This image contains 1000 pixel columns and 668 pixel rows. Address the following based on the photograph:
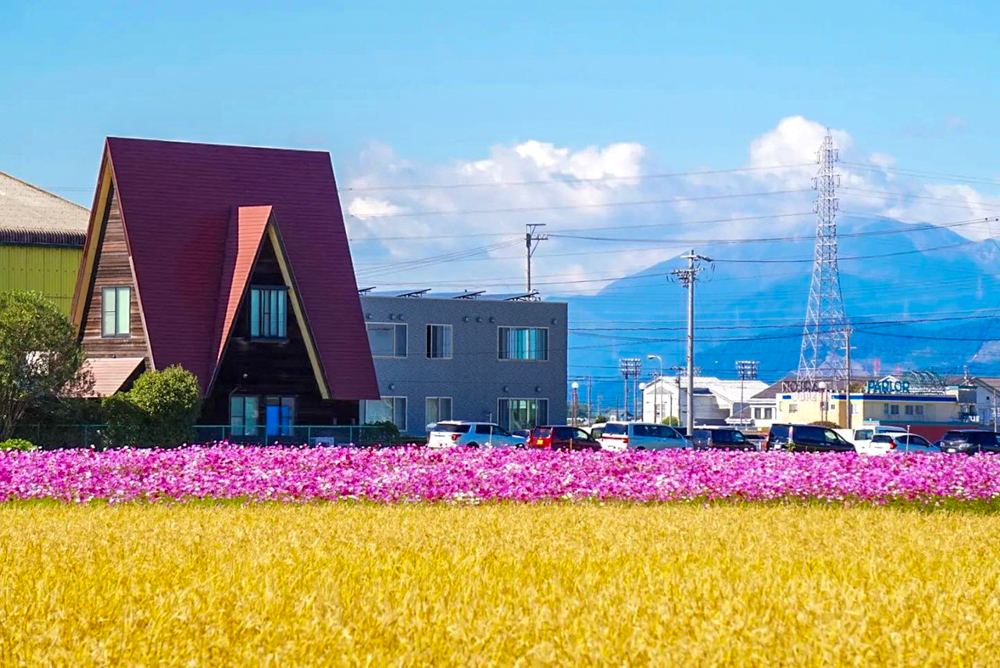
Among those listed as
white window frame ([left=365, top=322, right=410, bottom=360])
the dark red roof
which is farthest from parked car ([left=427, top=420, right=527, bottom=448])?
white window frame ([left=365, top=322, right=410, bottom=360])

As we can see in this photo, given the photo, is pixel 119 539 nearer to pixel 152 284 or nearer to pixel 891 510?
pixel 891 510

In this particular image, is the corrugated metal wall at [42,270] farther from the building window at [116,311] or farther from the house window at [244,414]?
the house window at [244,414]

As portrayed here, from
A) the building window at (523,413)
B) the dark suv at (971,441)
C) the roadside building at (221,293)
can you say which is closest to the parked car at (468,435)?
the roadside building at (221,293)

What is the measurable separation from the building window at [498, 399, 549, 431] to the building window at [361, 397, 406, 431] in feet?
16.9

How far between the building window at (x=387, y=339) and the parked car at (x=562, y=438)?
19.2 meters

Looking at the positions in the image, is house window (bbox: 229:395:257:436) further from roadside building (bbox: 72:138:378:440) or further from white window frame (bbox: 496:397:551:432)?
white window frame (bbox: 496:397:551:432)

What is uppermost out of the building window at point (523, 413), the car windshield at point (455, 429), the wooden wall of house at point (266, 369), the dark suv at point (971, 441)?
the wooden wall of house at point (266, 369)

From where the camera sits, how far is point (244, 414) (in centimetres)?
5194

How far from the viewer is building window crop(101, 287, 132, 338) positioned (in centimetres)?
5197

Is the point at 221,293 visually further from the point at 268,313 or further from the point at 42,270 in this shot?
the point at 42,270

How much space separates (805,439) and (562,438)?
10.2 meters

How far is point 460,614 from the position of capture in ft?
31.7

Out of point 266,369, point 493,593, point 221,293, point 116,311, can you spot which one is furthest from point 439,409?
point 493,593

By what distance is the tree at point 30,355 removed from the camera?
44.2m
